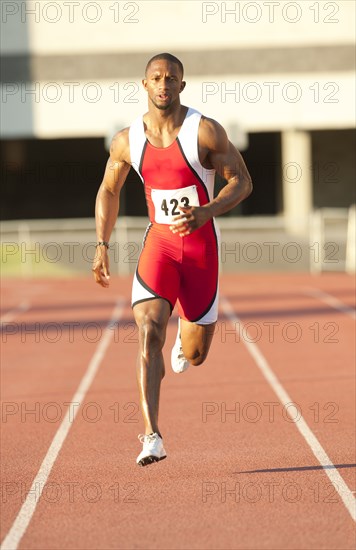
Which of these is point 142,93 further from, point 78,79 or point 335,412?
point 335,412

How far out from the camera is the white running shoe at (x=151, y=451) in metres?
5.74

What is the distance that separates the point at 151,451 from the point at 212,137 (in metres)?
1.68

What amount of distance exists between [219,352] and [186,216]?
7.57 meters

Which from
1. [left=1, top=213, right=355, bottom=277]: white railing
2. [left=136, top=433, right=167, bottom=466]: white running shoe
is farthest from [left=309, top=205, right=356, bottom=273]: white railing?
[left=136, top=433, right=167, bottom=466]: white running shoe

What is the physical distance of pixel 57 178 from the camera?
34.8m

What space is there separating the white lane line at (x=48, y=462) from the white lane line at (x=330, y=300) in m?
5.15

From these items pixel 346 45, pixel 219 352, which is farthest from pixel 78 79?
pixel 219 352

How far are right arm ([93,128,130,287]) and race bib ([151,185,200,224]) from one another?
Answer: 0.25 m

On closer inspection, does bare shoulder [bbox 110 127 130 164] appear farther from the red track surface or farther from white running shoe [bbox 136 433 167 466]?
the red track surface

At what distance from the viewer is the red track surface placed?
5.49m

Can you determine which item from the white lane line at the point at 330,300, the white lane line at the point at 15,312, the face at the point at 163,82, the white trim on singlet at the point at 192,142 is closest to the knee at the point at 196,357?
the white trim on singlet at the point at 192,142

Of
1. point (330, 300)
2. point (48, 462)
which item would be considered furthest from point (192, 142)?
point (330, 300)

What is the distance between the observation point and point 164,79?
595 cm

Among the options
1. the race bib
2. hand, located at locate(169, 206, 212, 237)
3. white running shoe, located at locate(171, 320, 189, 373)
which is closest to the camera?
hand, located at locate(169, 206, 212, 237)
